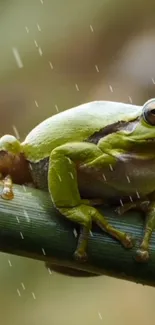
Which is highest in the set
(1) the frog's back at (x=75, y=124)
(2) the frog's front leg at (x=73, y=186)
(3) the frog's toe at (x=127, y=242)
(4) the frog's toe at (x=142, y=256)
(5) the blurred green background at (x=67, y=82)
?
(1) the frog's back at (x=75, y=124)

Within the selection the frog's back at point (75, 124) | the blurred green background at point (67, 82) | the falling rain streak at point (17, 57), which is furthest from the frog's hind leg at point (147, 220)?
the falling rain streak at point (17, 57)

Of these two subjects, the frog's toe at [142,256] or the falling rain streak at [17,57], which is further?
the falling rain streak at [17,57]

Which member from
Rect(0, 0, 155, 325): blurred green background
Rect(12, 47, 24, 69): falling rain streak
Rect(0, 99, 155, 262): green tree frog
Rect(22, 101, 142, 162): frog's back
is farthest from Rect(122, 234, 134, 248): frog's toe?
Rect(12, 47, 24, 69): falling rain streak

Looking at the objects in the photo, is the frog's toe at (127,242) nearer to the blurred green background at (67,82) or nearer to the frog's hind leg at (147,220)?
the frog's hind leg at (147,220)

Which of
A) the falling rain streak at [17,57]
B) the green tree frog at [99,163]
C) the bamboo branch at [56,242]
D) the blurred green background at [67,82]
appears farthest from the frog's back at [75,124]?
the falling rain streak at [17,57]

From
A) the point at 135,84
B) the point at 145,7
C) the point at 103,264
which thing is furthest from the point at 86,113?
the point at 145,7

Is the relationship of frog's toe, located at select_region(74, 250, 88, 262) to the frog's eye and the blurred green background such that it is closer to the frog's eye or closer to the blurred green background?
the frog's eye

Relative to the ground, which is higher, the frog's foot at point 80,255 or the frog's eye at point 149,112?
the frog's eye at point 149,112

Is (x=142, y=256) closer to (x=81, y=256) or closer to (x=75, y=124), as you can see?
(x=81, y=256)

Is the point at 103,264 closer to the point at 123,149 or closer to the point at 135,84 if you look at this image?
the point at 123,149
